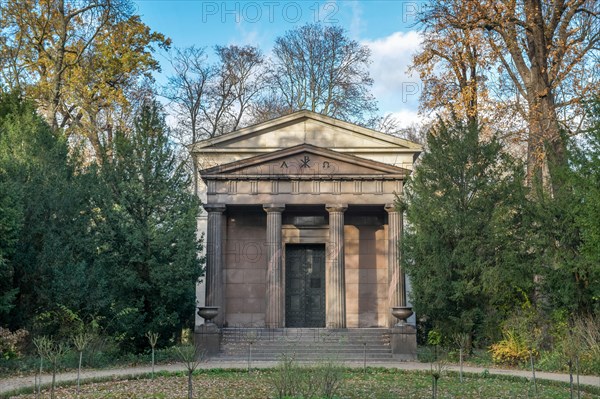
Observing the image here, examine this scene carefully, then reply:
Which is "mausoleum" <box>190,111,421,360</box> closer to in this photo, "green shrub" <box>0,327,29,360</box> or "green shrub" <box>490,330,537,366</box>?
"green shrub" <box>490,330,537,366</box>

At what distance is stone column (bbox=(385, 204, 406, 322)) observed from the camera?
79.3 feet

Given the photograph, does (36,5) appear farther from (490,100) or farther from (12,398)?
(12,398)

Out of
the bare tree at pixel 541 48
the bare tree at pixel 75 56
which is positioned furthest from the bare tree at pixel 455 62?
the bare tree at pixel 75 56

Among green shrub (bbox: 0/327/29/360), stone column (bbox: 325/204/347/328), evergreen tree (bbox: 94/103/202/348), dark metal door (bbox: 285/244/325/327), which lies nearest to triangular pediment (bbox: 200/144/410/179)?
stone column (bbox: 325/204/347/328)

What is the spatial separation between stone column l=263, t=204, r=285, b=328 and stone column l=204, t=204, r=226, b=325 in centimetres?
167

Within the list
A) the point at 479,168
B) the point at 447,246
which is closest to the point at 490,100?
the point at 479,168

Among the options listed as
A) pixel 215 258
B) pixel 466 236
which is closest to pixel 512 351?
pixel 466 236

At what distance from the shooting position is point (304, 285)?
1065 inches

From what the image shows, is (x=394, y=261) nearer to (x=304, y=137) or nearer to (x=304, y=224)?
(x=304, y=224)

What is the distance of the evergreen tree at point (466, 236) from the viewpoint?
21531 mm

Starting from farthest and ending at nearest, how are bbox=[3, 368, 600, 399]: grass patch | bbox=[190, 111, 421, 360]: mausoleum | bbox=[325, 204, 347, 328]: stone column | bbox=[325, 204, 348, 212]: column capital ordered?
1. bbox=[325, 204, 348, 212]: column capital
2. bbox=[190, 111, 421, 360]: mausoleum
3. bbox=[325, 204, 347, 328]: stone column
4. bbox=[3, 368, 600, 399]: grass patch

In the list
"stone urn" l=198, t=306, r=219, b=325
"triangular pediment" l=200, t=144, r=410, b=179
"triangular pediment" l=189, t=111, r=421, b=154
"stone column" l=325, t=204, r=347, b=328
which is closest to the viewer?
"stone urn" l=198, t=306, r=219, b=325

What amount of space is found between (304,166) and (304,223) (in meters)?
3.00

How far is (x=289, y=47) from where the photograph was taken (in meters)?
42.3
